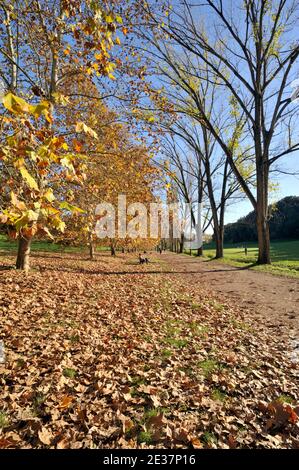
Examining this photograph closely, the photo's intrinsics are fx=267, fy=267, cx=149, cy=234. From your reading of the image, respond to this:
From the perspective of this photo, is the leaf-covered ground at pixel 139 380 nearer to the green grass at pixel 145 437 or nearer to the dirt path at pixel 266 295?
the green grass at pixel 145 437

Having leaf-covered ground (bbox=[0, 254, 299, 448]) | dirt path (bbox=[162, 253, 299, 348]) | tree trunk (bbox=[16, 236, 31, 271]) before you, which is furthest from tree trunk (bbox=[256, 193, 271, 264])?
tree trunk (bbox=[16, 236, 31, 271])

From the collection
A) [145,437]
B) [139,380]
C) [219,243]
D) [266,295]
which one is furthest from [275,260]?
[145,437]

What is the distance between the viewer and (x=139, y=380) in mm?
3902

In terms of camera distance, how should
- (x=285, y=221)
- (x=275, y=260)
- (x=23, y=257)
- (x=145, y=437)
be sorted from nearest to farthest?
(x=145, y=437), (x=23, y=257), (x=275, y=260), (x=285, y=221)

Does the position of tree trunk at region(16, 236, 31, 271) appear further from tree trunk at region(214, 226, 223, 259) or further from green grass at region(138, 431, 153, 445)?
tree trunk at region(214, 226, 223, 259)

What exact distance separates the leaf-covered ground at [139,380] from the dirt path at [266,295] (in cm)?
56

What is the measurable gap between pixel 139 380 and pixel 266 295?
23.8 ft

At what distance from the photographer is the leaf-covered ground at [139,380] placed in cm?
288

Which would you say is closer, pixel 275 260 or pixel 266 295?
pixel 266 295

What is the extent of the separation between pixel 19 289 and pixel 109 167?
542cm

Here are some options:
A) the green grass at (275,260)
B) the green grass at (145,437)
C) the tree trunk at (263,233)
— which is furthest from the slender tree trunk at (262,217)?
the green grass at (145,437)

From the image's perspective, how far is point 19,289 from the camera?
306 inches

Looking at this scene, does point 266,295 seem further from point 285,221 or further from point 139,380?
point 285,221

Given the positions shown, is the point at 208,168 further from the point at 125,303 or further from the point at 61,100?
the point at 61,100
